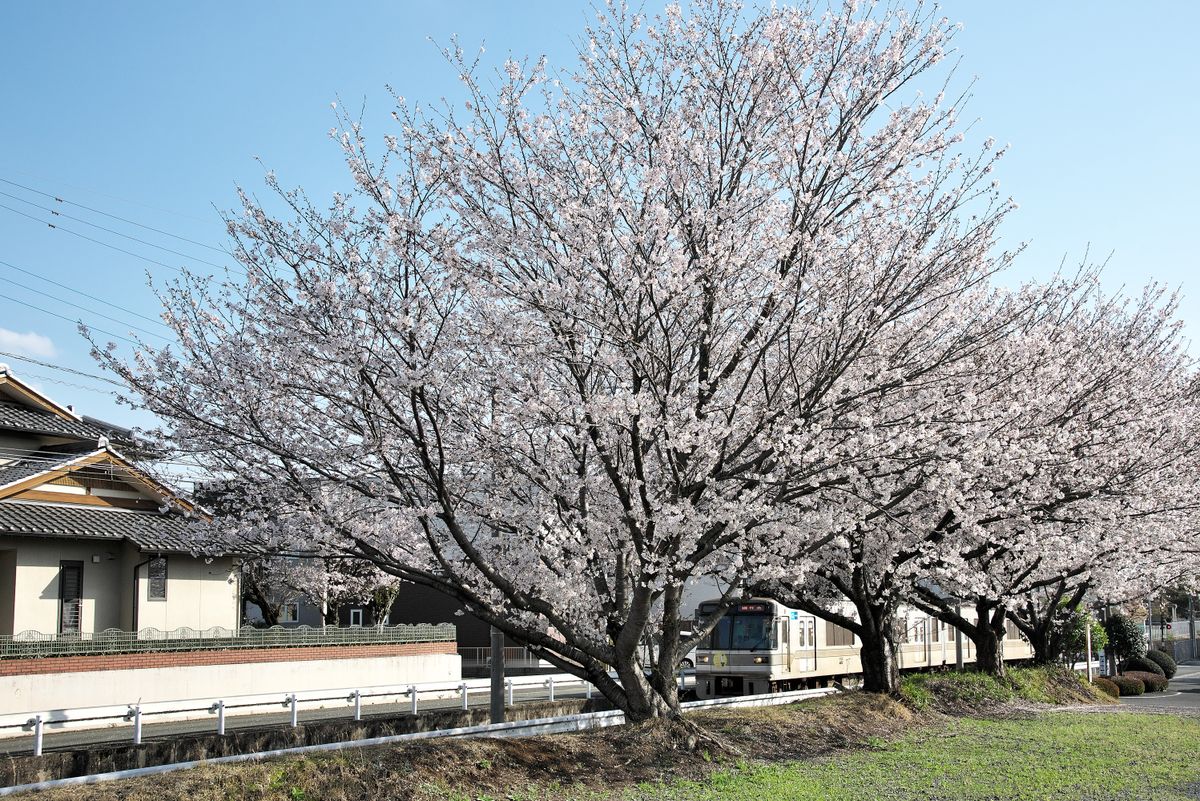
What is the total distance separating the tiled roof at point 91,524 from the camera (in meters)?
24.8

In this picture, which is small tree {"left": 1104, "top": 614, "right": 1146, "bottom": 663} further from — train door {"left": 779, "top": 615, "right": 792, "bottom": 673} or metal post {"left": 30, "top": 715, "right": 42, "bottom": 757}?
metal post {"left": 30, "top": 715, "right": 42, "bottom": 757}

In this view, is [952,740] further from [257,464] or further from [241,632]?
[241,632]

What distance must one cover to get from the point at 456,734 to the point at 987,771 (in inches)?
270

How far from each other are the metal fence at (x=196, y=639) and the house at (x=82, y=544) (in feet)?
1.83

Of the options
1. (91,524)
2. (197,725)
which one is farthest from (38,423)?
(197,725)

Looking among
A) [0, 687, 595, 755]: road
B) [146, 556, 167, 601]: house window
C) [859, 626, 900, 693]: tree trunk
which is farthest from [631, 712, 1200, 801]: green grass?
[146, 556, 167, 601]: house window

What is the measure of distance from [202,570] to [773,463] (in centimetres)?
2151

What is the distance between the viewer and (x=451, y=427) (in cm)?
1228

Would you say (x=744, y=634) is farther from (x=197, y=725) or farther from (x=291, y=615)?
(x=291, y=615)

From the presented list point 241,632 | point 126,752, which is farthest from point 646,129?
point 241,632

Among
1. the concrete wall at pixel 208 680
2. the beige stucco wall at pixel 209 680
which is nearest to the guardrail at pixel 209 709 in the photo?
the beige stucco wall at pixel 209 680

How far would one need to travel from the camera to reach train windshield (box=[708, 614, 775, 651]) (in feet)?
92.0

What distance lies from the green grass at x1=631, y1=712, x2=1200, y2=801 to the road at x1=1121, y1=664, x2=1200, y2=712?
10.2 meters

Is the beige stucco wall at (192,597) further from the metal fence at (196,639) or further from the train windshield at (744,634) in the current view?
the train windshield at (744,634)
